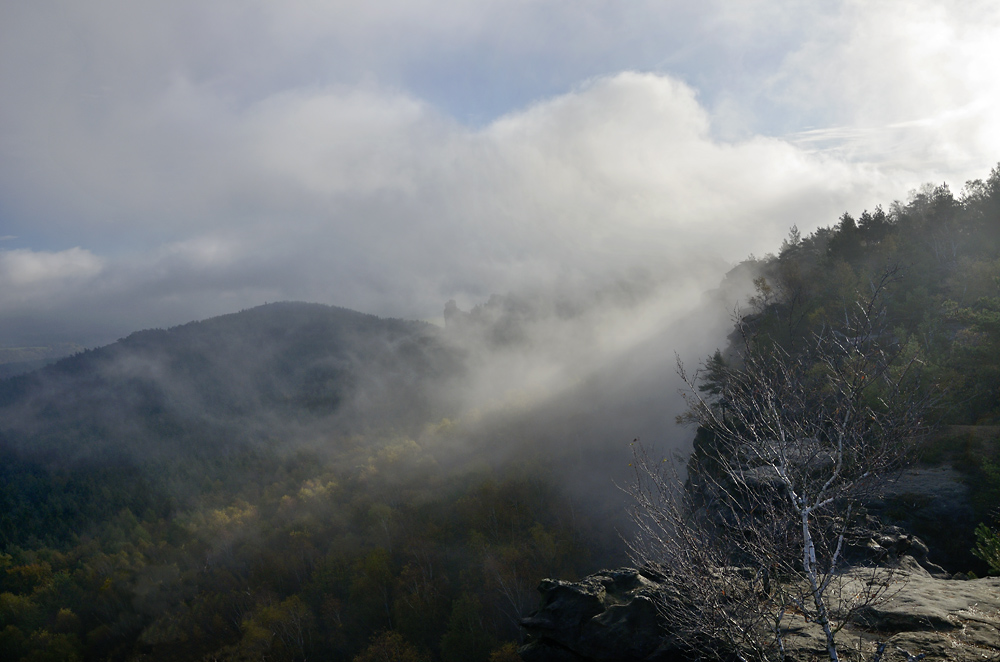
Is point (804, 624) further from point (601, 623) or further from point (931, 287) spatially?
point (931, 287)

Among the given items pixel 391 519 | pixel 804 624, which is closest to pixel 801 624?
pixel 804 624

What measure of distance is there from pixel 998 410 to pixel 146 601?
121816mm

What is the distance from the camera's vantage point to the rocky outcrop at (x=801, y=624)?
9.73 m

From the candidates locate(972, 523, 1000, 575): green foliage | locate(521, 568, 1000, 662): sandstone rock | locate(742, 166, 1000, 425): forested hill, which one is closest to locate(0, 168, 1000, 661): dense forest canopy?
locate(742, 166, 1000, 425): forested hill

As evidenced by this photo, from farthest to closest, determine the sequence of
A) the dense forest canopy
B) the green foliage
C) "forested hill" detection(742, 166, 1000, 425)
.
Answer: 1. the dense forest canopy
2. "forested hill" detection(742, 166, 1000, 425)
3. the green foliage

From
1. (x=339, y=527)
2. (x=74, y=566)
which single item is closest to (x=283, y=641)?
(x=339, y=527)

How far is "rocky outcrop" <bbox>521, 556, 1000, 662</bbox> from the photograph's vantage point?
9.73 meters

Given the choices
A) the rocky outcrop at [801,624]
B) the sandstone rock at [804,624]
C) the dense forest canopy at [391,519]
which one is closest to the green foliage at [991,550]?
the rocky outcrop at [801,624]

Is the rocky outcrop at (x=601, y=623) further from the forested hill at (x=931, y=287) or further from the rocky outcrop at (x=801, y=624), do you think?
the forested hill at (x=931, y=287)

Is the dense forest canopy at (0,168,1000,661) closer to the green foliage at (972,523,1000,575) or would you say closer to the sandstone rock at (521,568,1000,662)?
the green foliage at (972,523,1000,575)

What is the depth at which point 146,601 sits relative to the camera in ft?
275

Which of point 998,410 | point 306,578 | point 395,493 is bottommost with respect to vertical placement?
point 306,578

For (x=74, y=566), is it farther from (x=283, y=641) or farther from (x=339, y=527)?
(x=283, y=641)

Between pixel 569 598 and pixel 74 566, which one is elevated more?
pixel 569 598
